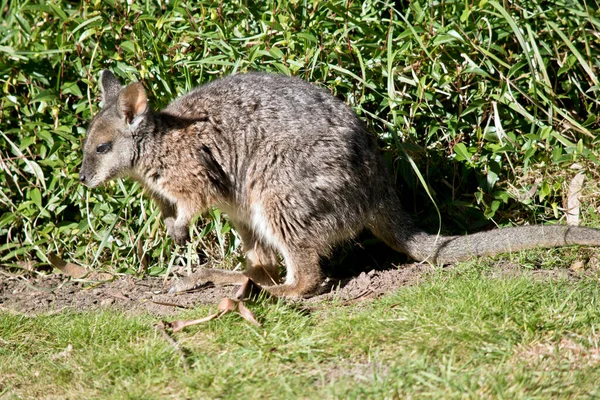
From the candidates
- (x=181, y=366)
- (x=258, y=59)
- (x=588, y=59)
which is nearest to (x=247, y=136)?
(x=258, y=59)

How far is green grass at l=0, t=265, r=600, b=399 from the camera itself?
3498 mm

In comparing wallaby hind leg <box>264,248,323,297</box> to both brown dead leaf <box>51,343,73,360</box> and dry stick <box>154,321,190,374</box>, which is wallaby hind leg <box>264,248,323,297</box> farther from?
brown dead leaf <box>51,343,73,360</box>

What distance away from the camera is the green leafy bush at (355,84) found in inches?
223

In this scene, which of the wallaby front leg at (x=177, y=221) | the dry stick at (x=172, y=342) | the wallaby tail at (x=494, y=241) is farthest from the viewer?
the wallaby front leg at (x=177, y=221)

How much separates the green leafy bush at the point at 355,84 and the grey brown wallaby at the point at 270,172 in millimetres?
427

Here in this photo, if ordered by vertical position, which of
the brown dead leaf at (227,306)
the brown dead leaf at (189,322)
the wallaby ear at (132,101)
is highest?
the wallaby ear at (132,101)

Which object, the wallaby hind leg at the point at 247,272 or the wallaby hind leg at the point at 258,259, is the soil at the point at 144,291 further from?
the wallaby hind leg at the point at 258,259

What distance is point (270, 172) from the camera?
5090 millimetres

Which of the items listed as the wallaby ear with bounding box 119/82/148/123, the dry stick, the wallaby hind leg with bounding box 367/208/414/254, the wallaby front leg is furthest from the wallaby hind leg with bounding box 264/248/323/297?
the wallaby ear with bounding box 119/82/148/123

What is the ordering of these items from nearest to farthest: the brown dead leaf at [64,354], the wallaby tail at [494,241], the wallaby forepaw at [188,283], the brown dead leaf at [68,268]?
the brown dead leaf at [64,354] < the wallaby tail at [494,241] < the wallaby forepaw at [188,283] < the brown dead leaf at [68,268]

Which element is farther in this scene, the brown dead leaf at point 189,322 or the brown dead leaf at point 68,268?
the brown dead leaf at point 68,268

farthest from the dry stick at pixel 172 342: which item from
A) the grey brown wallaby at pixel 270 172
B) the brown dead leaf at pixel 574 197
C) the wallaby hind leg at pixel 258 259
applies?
the brown dead leaf at pixel 574 197

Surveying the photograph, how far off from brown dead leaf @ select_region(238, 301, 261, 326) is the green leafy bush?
1.43m

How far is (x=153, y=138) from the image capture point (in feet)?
17.7
